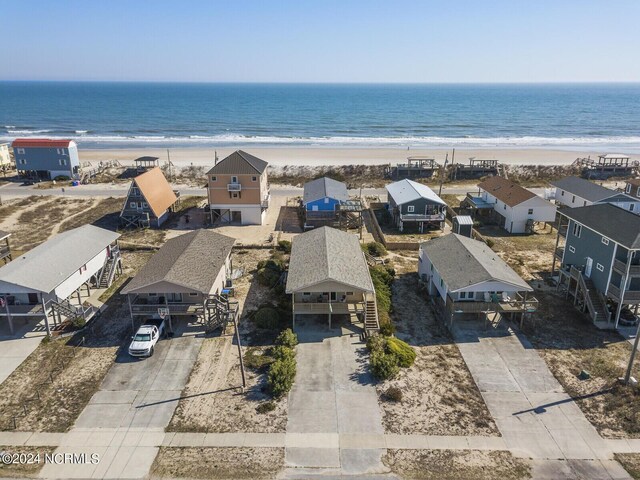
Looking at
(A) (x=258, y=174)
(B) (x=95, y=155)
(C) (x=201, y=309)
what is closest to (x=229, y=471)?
(C) (x=201, y=309)

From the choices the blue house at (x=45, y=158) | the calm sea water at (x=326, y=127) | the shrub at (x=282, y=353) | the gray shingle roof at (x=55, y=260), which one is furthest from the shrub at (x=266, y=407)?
the calm sea water at (x=326, y=127)

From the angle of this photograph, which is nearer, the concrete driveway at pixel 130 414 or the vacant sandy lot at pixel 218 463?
the vacant sandy lot at pixel 218 463

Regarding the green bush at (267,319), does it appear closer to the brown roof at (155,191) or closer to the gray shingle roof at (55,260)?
the gray shingle roof at (55,260)

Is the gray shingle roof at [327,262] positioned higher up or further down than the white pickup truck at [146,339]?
higher up

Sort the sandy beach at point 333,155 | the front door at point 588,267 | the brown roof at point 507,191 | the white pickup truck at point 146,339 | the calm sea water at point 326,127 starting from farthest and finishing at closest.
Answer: the calm sea water at point 326,127, the sandy beach at point 333,155, the brown roof at point 507,191, the front door at point 588,267, the white pickup truck at point 146,339

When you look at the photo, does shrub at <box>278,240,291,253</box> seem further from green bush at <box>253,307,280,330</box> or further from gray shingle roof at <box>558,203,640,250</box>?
gray shingle roof at <box>558,203,640,250</box>

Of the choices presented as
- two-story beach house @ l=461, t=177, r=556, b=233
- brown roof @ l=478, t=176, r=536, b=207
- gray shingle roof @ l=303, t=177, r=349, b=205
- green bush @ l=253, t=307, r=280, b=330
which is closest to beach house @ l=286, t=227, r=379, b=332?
green bush @ l=253, t=307, r=280, b=330
